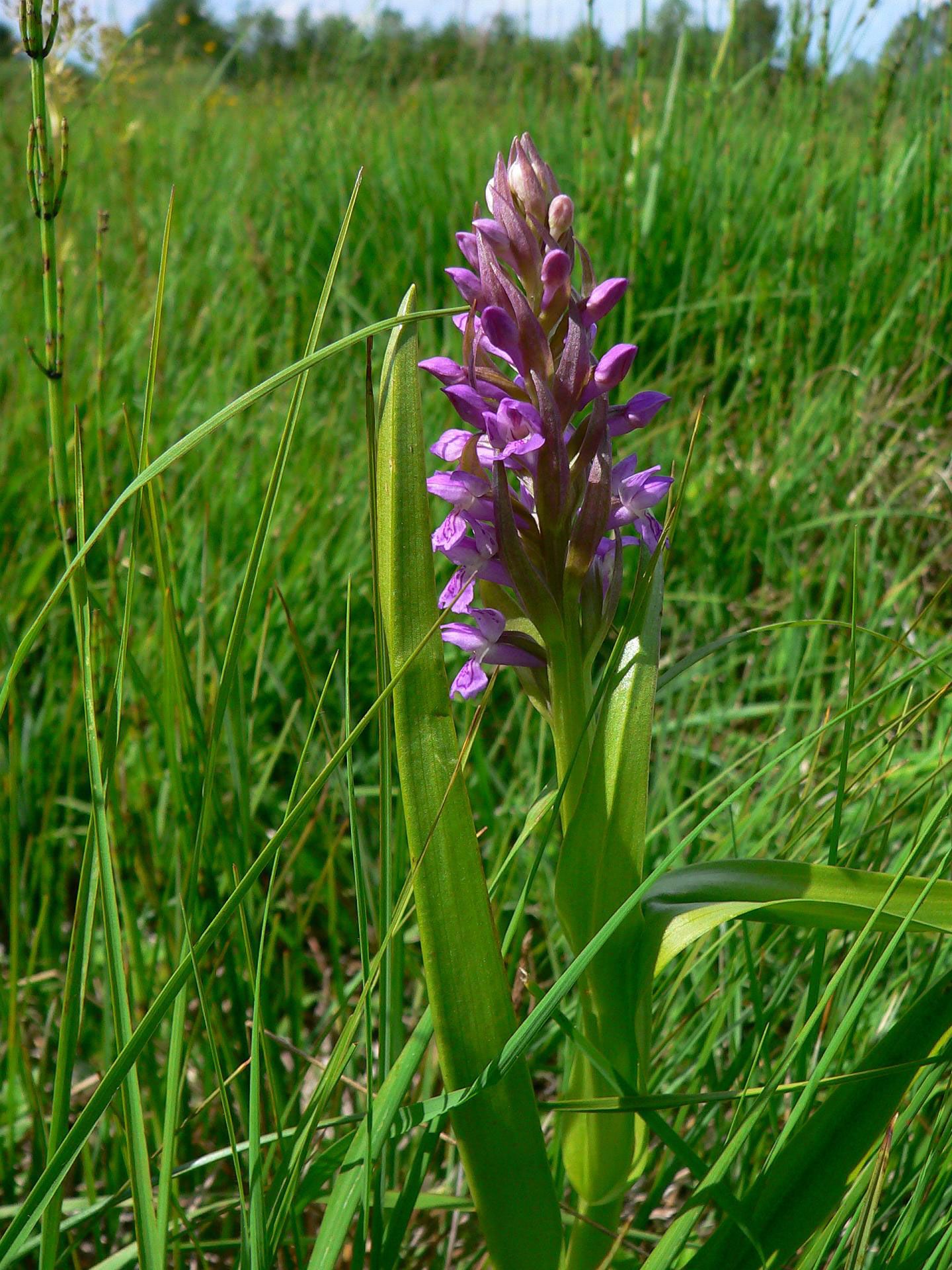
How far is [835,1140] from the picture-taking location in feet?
2.08

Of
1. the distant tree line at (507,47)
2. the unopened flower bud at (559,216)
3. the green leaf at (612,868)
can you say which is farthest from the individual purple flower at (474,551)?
the distant tree line at (507,47)

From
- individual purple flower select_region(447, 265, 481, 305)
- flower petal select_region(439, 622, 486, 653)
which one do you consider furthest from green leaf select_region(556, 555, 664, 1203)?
individual purple flower select_region(447, 265, 481, 305)

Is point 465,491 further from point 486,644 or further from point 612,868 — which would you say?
point 612,868

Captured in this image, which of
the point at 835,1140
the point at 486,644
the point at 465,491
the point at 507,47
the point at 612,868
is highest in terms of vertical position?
the point at 507,47

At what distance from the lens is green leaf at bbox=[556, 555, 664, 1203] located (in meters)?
0.71

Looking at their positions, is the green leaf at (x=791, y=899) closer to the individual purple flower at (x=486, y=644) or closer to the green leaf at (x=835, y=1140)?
the green leaf at (x=835, y=1140)

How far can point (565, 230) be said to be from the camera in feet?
2.45

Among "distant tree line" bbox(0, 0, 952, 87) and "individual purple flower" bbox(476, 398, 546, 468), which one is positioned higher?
"distant tree line" bbox(0, 0, 952, 87)

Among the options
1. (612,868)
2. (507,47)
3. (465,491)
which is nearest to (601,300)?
(465,491)

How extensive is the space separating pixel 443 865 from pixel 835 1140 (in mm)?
301

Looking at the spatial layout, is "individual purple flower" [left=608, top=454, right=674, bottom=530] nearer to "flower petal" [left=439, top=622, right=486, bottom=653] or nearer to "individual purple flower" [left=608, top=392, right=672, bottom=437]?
"individual purple flower" [left=608, top=392, right=672, bottom=437]

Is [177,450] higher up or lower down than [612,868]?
higher up

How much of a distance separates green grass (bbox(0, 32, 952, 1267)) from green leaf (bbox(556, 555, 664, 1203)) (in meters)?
0.04

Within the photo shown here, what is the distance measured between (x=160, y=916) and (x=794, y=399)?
1.60 m
